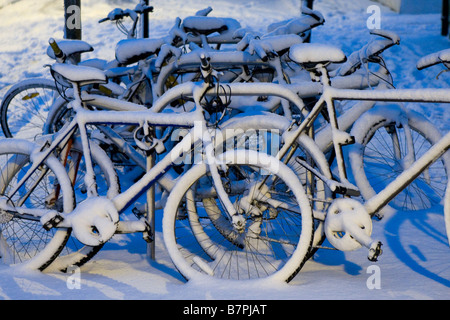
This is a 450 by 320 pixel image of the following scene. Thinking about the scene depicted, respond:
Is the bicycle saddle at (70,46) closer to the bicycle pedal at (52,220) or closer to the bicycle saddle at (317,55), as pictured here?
the bicycle pedal at (52,220)

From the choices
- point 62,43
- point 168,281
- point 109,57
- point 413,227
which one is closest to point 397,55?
point 109,57

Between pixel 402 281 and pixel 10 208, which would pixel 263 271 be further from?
pixel 10 208

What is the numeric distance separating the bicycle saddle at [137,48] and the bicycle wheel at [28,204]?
1.06 meters

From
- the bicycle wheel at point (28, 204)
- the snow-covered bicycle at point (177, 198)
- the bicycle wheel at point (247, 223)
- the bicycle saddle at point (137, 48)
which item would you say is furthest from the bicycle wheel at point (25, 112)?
the bicycle wheel at point (247, 223)

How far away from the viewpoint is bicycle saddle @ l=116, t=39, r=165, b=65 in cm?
474

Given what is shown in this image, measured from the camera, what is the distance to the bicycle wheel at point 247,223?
351cm

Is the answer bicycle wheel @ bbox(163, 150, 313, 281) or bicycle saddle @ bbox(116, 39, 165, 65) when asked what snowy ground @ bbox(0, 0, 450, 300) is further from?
bicycle saddle @ bbox(116, 39, 165, 65)

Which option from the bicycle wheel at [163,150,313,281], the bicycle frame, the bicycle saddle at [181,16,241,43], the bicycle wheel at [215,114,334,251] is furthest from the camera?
the bicycle saddle at [181,16,241,43]

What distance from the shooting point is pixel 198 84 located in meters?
3.86

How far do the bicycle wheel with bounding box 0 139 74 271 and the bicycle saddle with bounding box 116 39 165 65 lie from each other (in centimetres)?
106

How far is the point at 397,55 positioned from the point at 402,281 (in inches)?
289

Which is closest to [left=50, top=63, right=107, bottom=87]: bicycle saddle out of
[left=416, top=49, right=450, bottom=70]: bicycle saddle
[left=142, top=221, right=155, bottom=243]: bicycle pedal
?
[left=142, top=221, right=155, bottom=243]: bicycle pedal
